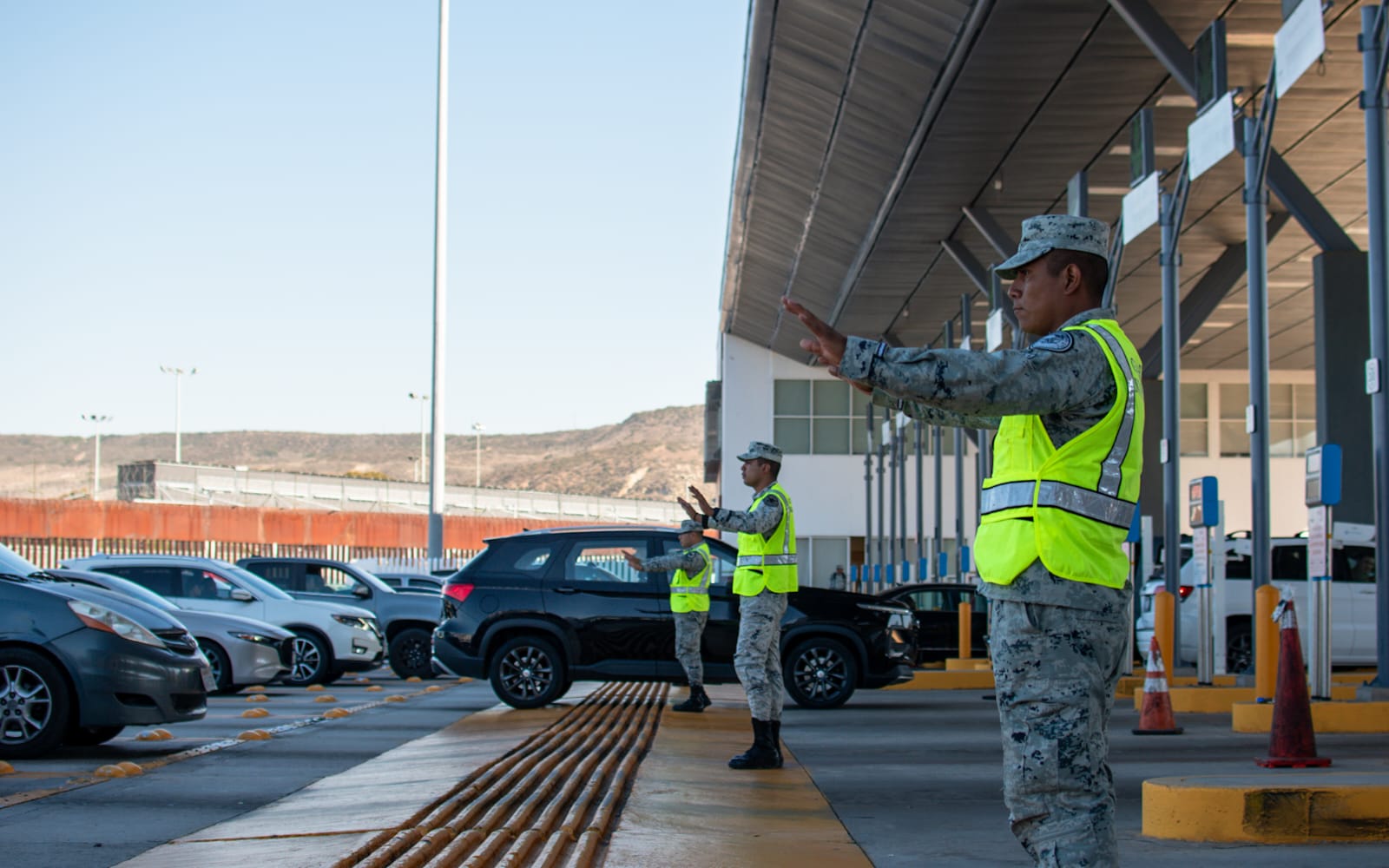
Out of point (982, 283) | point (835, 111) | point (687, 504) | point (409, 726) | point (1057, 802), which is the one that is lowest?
point (409, 726)

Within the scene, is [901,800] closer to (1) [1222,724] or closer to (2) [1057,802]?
(2) [1057,802]

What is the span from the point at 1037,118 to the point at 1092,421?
1959 centimetres

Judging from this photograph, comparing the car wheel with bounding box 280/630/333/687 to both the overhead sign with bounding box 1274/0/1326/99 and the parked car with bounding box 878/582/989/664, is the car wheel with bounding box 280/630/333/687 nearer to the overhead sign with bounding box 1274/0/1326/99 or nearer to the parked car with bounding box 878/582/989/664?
the parked car with bounding box 878/582/989/664

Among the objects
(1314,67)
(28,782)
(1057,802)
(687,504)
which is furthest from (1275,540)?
(1057,802)

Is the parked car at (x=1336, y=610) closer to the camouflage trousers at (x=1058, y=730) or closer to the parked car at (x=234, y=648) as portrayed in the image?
the parked car at (x=234, y=648)

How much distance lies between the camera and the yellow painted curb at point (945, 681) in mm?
19250

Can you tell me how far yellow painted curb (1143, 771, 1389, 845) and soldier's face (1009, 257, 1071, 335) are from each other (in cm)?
347

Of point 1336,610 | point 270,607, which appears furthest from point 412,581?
point 1336,610

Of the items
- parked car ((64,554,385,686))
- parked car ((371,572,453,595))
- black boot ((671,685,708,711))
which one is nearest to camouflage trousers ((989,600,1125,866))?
black boot ((671,685,708,711))

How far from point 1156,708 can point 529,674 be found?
18.6 feet

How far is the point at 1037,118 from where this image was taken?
22.5 metres

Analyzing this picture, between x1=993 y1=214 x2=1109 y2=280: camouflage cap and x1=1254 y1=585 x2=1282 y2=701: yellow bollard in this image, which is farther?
x1=1254 y1=585 x2=1282 y2=701: yellow bollard

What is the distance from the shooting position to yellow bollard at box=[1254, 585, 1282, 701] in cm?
1207

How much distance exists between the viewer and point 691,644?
13.7 m
